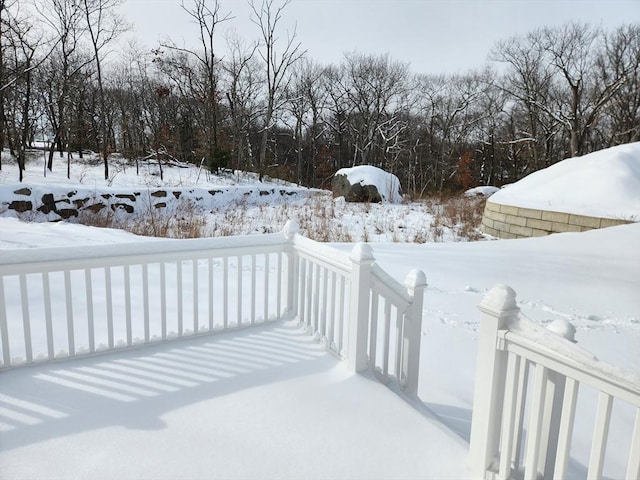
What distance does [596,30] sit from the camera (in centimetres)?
2023

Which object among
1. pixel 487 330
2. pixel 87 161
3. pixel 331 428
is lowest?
pixel 331 428

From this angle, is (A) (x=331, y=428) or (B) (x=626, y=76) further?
(B) (x=626, y=76)

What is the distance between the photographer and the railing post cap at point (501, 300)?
1.51 metres

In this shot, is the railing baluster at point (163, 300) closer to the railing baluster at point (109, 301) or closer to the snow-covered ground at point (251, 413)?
the snow-covered ground at point (251, 413)

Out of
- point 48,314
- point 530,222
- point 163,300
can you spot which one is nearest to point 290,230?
point 163,300

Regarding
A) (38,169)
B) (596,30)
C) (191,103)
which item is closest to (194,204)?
(38,169)

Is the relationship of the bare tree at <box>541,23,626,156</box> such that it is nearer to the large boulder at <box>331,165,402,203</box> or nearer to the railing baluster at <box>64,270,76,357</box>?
the large boulder at <box>331,165,402,203</box>

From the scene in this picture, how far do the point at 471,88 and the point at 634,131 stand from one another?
9.10m


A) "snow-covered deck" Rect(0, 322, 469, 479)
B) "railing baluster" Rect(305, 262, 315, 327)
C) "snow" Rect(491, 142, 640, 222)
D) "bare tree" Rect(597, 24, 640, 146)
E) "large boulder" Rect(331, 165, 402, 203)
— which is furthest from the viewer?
"bare tree" Rect(597, 24, 640, 146)

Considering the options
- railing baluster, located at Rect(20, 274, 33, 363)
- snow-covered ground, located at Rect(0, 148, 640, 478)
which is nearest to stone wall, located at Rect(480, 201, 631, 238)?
snow-covered ground, located at Rect(0, 148, 640, 478)

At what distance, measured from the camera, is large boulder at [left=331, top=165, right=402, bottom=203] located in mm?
12758

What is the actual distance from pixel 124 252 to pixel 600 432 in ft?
8.65

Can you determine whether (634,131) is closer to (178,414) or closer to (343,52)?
(343,52)

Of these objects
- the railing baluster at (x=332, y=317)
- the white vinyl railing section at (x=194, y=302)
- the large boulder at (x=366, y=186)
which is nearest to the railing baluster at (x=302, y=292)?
the white vinyl railing section at (x=194, y=302)
